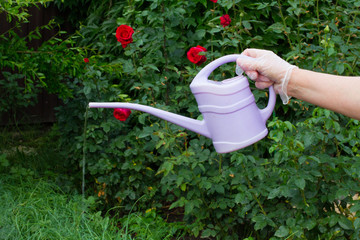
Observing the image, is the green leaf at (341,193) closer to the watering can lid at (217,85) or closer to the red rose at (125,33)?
the watering can lid at (217,85)

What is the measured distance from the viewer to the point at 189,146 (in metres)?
2.92

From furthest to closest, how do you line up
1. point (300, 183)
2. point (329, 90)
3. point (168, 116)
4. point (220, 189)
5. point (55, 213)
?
point (55, 213) < point (220, 189) < point (300, 183) < point (168, 116) < point (329, 90)

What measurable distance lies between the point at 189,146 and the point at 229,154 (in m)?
0.29

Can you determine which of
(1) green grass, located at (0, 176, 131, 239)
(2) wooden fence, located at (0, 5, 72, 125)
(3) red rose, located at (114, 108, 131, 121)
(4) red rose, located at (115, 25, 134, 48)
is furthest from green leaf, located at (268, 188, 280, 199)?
(2) wooden fence, located at (0, 5, 72, 125)

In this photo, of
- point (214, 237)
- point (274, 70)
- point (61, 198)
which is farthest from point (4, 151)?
point (274, 70)

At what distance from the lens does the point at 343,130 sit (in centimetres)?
228

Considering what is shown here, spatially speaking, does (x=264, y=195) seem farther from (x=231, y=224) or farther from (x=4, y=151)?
(x=4, y=151)

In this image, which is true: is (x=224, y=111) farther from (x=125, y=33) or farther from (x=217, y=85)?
(x=125, y=33)

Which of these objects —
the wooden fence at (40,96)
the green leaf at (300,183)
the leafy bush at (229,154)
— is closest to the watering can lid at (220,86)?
the leafy bush at (229,154)

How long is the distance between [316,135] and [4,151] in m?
3.11

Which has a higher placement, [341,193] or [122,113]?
[122,113]

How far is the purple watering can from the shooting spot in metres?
1.38

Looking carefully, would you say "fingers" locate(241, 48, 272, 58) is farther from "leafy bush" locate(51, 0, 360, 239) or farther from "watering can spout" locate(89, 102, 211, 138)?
"leafy bush" locate(51, 0, 360, 239)

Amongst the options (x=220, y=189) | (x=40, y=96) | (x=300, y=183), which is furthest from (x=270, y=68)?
(x=40, y=96)
